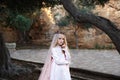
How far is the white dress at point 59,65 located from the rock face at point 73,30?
1662 cm

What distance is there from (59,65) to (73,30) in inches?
757

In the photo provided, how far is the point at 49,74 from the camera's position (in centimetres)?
729

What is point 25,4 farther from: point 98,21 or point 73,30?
point 73,30

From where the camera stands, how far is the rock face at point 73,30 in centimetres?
2562

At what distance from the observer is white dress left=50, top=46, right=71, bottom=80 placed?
7.23 meters

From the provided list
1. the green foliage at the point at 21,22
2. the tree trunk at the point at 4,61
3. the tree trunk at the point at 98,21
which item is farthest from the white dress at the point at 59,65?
the green foliage at the point at 21,22

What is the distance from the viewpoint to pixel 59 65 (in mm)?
7262

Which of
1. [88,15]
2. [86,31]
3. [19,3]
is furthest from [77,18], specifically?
[86,31]

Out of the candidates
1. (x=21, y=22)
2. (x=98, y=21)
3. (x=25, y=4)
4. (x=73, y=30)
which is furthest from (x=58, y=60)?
(x=73, y=30)

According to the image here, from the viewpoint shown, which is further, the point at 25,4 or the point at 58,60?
the point at 25,4

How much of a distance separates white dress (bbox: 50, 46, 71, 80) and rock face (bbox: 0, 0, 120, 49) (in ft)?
54.5

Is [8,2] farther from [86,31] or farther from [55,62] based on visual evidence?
[86,31]

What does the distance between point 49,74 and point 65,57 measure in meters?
0.52

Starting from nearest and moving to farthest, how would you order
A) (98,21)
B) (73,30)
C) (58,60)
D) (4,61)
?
(58,60)
(98,21)
(4,61)
(73,30)
